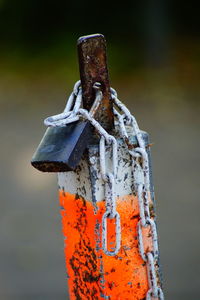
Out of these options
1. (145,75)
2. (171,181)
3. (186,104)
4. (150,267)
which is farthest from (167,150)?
(150,267)

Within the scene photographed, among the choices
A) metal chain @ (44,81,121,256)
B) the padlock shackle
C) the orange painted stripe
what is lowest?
the orange painted stripe

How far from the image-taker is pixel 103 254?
4.76 feet

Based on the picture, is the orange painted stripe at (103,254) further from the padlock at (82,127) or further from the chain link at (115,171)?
the padlock at (82,127)

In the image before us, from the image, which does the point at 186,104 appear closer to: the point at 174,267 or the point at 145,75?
the point at 145,75

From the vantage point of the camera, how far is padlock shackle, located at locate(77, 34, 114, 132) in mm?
1437

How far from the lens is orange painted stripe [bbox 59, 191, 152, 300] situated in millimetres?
1457

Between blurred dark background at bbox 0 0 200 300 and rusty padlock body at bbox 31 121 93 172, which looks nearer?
rusty padlock body at bbox 31 121 93 172

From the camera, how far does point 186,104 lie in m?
5.41

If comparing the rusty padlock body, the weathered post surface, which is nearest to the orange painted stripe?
the weathered post surface

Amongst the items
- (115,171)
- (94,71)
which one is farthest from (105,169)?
(94,71)

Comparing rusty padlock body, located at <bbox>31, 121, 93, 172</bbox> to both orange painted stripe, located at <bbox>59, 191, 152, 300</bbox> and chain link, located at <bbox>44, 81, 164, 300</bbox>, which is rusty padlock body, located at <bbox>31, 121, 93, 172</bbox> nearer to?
chain link, located at <bbox>44, 81, 164, 300</bbox>

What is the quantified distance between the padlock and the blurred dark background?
6.90 ft

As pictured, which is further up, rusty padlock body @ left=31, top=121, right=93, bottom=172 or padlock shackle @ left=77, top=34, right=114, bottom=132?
padlock shackle @ left=77, top=34, right=114, bottom=132

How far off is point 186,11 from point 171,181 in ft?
8.55
